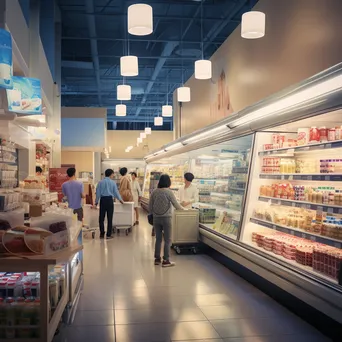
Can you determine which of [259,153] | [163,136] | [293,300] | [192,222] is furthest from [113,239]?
[163,136]

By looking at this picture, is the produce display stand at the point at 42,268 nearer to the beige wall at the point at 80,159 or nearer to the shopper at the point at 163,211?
the shopper at the point at 163,211

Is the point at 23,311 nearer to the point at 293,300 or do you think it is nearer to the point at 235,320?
the point at 235,320

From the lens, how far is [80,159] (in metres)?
22.2

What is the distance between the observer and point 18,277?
149 inches

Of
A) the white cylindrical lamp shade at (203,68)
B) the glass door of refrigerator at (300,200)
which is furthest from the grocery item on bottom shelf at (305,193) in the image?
the white cylindrical lamp shade at (203,68)

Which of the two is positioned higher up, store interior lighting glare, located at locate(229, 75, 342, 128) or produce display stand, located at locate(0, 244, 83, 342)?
store interior lighting glare, located at locate(229, 75, 342, 128)

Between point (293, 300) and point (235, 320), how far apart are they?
81cm

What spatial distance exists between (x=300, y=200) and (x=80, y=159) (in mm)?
17865

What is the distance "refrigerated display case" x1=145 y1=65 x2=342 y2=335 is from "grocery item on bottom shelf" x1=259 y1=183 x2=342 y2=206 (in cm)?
1

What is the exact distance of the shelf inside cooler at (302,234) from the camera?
15.0 feet

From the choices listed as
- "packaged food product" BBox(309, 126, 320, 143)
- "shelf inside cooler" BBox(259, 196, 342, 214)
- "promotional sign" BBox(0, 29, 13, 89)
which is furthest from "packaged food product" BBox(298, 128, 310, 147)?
"promotional sign" BBox(0, 29, 13, 89)

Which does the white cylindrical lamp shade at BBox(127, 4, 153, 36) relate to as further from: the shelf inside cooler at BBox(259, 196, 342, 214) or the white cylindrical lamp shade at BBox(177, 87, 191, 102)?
the white cylindrical lamp shade at BBox(177, 87, 191, 102)

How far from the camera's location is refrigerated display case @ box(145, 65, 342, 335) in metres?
4.27

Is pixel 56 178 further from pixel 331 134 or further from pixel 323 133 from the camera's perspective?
pixel 331 134
